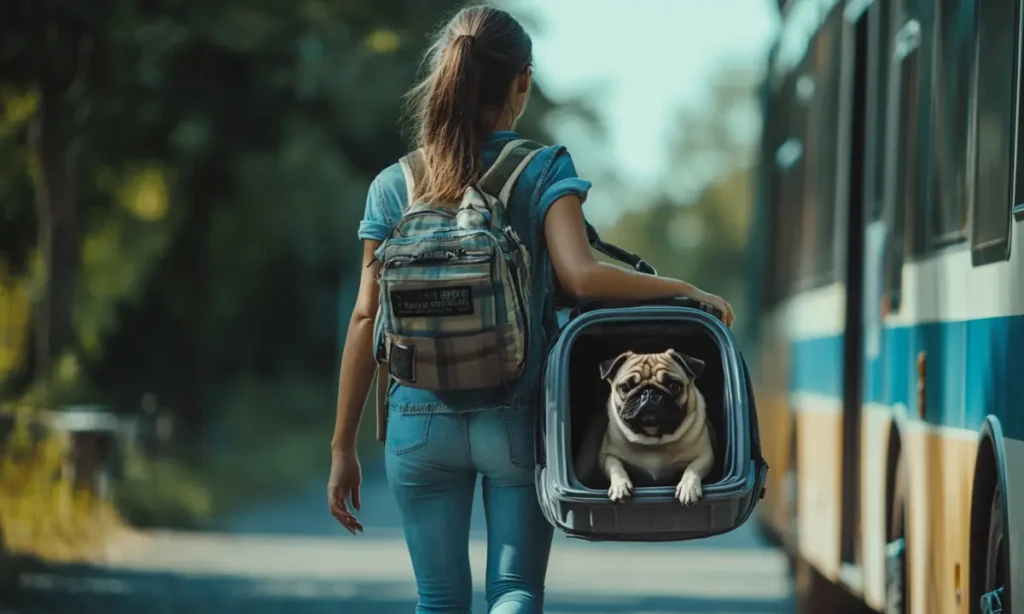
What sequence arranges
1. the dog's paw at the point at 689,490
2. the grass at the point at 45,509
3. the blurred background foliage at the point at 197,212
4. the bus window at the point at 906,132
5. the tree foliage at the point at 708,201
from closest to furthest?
the dog's paw at the point at 689,490, the bus window at the point at 906,132, the grass at the point at 45,509, the blurred background foliage at the point at 197,212, the tree foliage at the point at 708,201

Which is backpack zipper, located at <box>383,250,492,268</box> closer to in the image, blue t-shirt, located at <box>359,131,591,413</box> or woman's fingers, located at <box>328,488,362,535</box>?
blue t-shirt, located at <box>359,131,591,413</box>

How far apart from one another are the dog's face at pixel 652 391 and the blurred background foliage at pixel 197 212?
32.4ft

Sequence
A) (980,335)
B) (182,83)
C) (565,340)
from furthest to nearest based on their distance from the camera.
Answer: (182,83)
(980,335)
(565,340)

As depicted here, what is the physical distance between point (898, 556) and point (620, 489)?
135 inches

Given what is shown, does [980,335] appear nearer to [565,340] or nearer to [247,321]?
[565,340]

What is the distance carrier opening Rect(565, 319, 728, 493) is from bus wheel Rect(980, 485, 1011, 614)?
0.81m

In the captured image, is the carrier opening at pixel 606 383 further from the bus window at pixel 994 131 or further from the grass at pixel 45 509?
the grass at pixel 45 509

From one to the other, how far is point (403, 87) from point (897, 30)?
13.4 m

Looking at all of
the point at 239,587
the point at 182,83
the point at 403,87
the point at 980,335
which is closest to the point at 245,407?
the point at 403,87

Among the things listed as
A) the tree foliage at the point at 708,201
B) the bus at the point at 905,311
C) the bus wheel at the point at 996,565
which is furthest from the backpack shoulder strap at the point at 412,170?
the tree foliage at the point at 708,201

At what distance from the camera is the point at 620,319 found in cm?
618

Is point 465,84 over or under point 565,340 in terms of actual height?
over

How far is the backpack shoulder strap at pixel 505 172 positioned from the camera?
5.98 meters

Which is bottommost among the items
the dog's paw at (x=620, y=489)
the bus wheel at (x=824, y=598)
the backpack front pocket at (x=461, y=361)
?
the bus wheel at (x=824, y=598)
